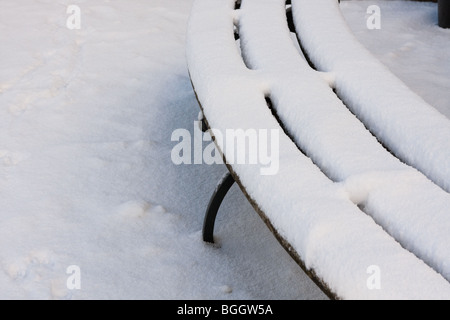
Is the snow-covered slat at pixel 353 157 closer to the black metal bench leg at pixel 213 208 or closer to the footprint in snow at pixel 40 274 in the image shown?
the black metal bench leg at pixel 213 208

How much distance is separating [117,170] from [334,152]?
101 centimetres

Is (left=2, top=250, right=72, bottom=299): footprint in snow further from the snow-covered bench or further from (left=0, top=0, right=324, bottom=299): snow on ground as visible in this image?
the snow-covered bench

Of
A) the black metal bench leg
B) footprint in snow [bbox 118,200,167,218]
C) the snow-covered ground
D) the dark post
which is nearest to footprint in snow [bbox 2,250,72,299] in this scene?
the snow-covered ground

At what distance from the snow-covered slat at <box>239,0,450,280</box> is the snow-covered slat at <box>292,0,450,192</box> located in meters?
0.07

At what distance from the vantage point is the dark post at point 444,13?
370cm

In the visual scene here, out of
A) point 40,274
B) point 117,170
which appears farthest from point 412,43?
point 40,274

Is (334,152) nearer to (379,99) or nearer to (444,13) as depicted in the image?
(379,99)

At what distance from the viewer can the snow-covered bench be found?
1.19 m

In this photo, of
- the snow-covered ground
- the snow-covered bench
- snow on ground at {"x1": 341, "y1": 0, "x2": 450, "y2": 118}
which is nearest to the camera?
the snow-covered bench

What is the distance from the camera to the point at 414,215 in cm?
130

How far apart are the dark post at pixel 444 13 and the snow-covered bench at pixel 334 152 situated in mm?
1692

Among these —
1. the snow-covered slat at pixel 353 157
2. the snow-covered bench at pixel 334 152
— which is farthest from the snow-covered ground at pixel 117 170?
the snow-covered slat at pixel 353 157

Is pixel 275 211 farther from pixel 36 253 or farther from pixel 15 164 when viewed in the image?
pixel 15 164
